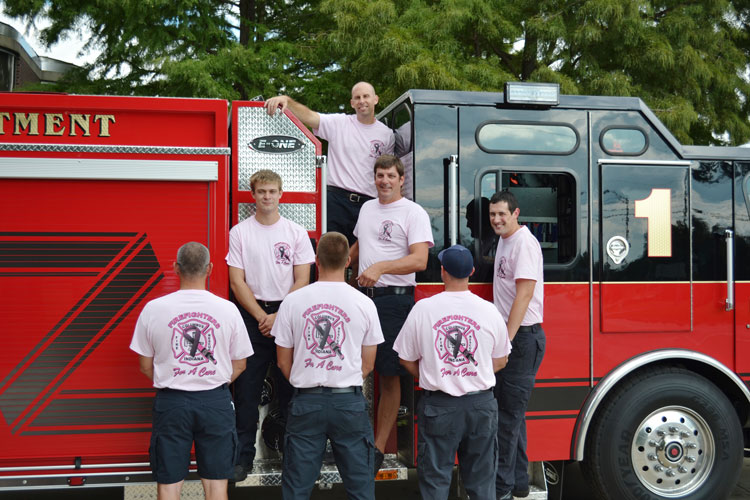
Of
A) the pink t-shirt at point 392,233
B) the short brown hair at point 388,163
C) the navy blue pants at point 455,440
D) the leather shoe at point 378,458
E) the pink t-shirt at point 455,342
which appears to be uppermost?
the short brown hair at point 388,163

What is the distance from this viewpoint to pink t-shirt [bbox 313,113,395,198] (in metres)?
4.89

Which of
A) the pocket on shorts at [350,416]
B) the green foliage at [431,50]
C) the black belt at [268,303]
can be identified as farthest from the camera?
the green foliage at [431,50]

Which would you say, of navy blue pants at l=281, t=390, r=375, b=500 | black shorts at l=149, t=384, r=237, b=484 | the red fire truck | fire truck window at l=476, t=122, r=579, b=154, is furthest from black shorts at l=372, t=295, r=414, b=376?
fire truck window at l=476, t=122, r=579, b=154

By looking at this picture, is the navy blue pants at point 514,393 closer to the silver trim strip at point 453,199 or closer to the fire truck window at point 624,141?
the silver trim strip at point 453,199

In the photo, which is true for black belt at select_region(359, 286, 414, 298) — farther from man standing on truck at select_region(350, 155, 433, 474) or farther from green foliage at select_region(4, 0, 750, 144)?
green foliage at select_region(4, 0, 750, 144)

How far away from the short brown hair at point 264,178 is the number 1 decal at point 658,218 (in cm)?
244

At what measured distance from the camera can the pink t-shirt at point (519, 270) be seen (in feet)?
14.2

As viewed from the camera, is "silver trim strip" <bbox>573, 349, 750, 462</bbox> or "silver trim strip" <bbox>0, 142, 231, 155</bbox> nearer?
"silver trim strip" <bbox>0, 142, 231, 155</bbox>

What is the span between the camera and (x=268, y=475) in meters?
4.25

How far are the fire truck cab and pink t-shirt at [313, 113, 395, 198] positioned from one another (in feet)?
0.53

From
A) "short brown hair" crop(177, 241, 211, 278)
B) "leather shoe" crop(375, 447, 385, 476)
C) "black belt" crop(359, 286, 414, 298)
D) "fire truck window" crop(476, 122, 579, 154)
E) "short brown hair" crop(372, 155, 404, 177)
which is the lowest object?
"leather shoe" crop(375, 447, 385, 476)

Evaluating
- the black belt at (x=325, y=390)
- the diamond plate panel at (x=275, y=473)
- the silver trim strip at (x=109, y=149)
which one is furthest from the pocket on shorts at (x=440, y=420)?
the silver trim strip at (x=109, y=149)

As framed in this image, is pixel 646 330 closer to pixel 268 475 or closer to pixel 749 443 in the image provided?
pixel 749 443

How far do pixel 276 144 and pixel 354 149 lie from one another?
68cm
